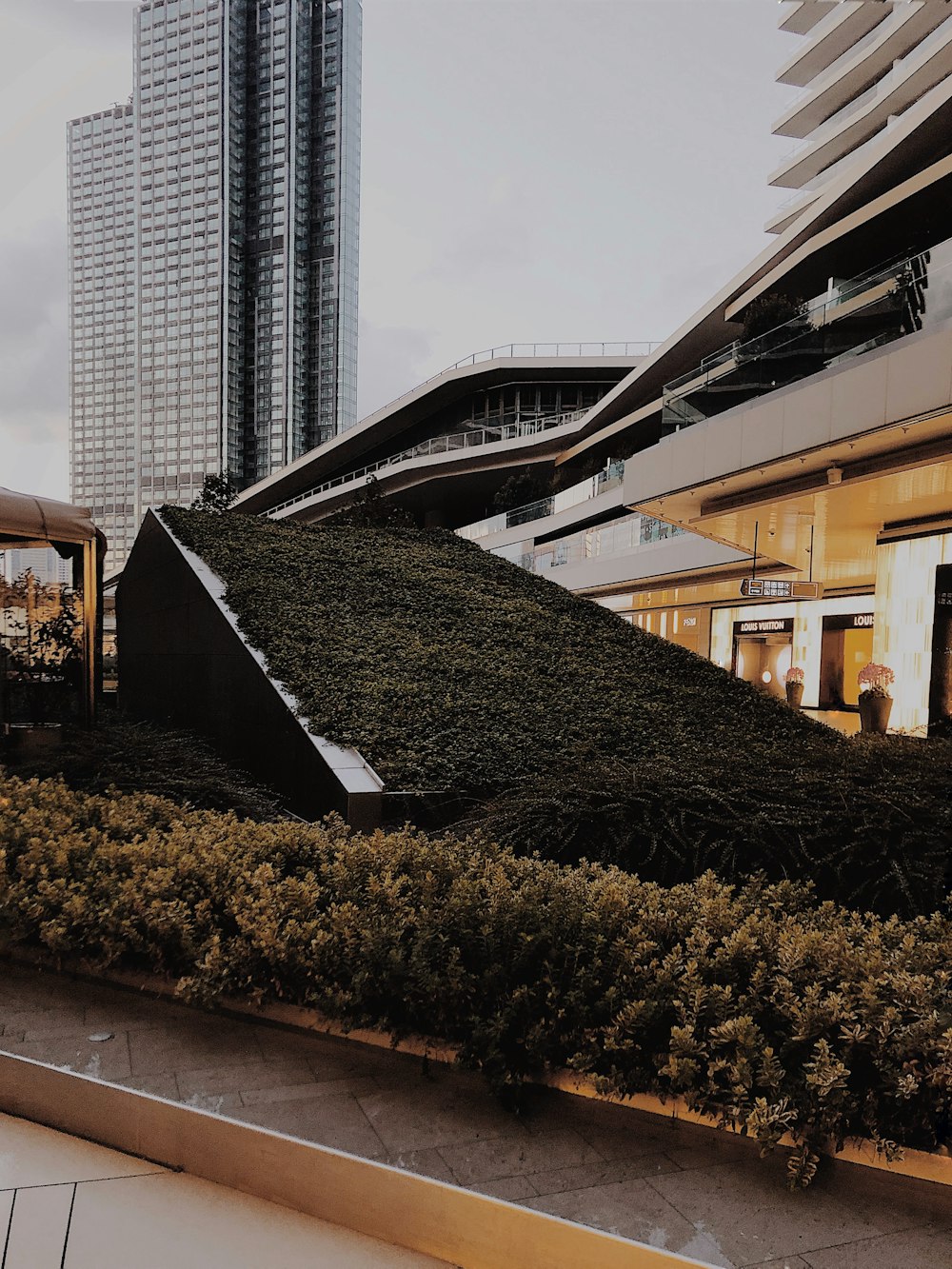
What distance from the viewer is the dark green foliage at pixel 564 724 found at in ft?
17.2

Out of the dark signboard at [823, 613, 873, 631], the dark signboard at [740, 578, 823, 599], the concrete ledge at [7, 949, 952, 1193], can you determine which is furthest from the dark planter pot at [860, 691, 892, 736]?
the concrete ledge at [7, 949, 952, 1193]

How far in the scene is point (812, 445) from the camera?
988 cm

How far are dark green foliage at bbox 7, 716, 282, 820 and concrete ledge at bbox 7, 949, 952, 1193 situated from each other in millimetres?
2704

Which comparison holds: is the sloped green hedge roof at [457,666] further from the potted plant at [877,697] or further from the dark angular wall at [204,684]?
the potted plant at [877,697]

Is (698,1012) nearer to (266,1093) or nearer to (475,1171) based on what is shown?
(475,1171)

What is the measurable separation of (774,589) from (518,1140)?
552 inches

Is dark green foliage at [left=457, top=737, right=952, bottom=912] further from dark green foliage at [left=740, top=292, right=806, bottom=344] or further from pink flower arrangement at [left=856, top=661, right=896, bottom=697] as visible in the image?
pink flower arrangement at [left=856, top=661, right=896, bottom=697]

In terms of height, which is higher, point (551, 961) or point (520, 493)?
point (520, 493)

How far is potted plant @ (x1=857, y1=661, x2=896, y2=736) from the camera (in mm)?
13844

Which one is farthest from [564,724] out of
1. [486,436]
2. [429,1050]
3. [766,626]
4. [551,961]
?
[486,436]

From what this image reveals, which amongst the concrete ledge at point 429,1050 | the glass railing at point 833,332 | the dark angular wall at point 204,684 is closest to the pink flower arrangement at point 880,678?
the glass railing at point 833,332

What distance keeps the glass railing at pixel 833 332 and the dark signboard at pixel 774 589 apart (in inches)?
137

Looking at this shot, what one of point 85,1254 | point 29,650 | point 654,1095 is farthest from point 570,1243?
point 29,650

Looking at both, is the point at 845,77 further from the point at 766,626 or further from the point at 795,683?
the point at 795,683
